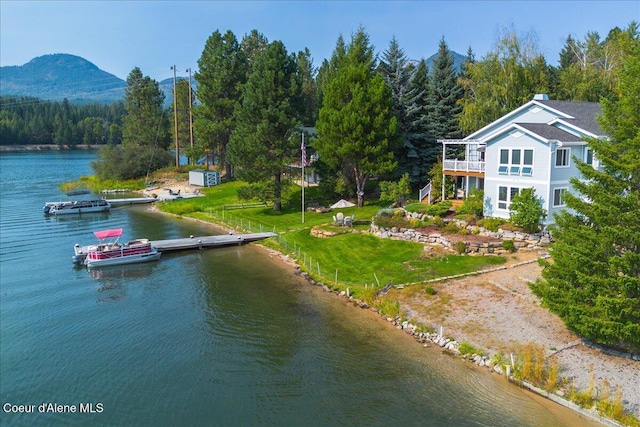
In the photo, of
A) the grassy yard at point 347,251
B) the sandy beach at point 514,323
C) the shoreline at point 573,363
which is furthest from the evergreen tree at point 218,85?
the shoreline at point 573,363

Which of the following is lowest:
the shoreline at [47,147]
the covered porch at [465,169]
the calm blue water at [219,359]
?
the calm blue water at [219,359]

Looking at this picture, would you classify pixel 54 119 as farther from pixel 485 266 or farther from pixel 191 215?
pixel 485 266

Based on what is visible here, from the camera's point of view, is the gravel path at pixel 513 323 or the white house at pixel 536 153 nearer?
the gravel path at pixel 513 323

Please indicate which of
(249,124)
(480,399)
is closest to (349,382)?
(480,399)

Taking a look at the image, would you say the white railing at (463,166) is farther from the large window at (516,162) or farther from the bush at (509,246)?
the bush at (509,246)

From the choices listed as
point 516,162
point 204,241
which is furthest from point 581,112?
point 204,241

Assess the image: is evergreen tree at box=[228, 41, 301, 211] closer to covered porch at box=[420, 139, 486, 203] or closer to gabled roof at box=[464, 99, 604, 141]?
covered porch at box=[420, 139, 486, 203]
